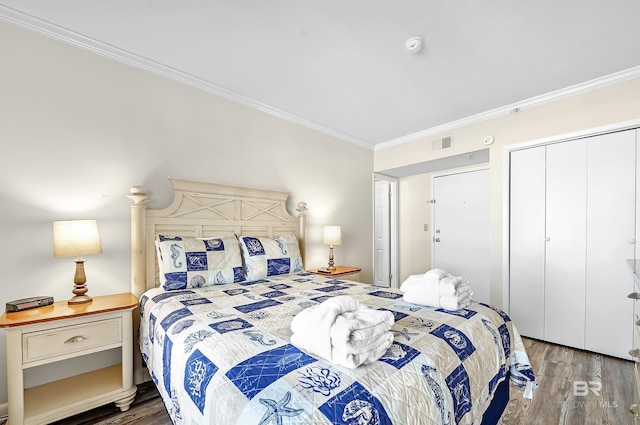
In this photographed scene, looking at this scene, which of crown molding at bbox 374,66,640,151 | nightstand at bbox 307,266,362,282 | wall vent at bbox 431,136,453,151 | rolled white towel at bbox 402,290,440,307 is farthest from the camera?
wall vent at bbox 431,136,453,151

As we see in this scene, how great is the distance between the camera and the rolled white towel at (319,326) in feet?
3.09

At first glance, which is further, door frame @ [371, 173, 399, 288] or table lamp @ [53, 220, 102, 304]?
door frame @ [371, 173, 399, 288]

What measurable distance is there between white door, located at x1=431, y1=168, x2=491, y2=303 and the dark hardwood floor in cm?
127

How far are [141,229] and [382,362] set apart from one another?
77.7 inches

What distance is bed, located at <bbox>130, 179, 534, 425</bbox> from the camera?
2.56ft

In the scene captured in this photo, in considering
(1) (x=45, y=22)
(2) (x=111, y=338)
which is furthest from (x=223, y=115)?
(2) (x=111, y=338)

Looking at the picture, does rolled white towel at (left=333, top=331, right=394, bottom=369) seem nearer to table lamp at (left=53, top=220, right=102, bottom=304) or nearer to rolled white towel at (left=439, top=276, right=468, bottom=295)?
rolled white towel at (left=439, top=276, right=468, bottom=295)

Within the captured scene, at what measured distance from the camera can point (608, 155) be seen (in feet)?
8.04

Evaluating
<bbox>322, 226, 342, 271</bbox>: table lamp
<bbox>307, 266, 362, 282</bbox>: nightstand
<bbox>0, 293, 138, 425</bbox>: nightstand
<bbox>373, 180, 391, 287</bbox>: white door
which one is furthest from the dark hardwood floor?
<bbox>373, 180, 391, 287</bbox>: white door

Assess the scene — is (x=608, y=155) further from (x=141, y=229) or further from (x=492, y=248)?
(x=141, y=229)

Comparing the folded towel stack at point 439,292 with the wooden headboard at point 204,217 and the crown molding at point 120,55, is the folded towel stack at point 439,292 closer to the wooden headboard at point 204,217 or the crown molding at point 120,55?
the wooden headboard at point 204,217

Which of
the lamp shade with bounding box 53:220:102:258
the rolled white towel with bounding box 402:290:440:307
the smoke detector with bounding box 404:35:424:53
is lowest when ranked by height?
the rolled white towel with bounding box 402:290:440:307

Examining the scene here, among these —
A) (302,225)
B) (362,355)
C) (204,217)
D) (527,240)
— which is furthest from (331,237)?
(362,355)

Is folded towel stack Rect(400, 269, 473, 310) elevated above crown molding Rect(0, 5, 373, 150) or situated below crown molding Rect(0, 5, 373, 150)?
below
